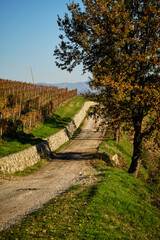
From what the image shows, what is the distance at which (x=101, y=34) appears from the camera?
765 inches

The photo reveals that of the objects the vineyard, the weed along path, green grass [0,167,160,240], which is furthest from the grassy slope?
the vineyard

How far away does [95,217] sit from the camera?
11141 millimetres

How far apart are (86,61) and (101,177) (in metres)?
11.7

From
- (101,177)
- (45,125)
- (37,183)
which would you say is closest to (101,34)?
(101,177)

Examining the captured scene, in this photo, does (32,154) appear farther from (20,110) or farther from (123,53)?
(123,53)

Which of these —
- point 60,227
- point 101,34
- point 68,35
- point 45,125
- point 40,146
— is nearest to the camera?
point 60,227

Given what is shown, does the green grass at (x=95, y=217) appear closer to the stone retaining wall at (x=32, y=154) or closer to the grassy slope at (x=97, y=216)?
the grassy slope at (x=97, y=216)

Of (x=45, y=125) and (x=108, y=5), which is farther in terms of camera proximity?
(x=45, y=125)

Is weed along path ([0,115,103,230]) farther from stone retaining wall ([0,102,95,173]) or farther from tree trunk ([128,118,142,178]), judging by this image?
tree trunk ([128,118,142,178])

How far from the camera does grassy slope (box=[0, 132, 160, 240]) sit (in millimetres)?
9263

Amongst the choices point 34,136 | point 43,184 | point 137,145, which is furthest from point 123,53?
point 34,136

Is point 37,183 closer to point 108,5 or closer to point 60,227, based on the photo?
point 60,227

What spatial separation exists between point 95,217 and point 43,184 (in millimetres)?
7522

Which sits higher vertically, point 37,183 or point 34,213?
point 34,213
